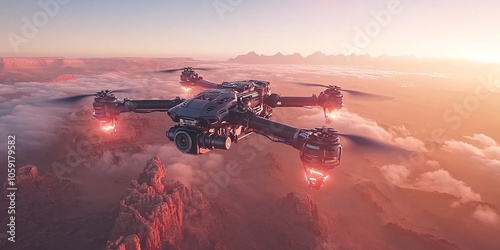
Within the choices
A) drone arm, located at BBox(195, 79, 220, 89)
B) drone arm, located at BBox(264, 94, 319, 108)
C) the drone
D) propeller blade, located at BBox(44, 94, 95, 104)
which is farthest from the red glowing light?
drone arm, located at BBox(264, 94, 319, 108)

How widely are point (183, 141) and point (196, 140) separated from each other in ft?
2.95

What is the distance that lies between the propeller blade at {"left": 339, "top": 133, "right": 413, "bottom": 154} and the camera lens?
7967mm

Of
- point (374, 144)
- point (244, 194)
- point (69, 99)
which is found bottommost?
point (244, 194)

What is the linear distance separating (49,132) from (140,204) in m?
106

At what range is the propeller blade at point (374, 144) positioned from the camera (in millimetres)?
9450

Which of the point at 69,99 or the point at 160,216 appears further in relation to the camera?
the point at 160,216

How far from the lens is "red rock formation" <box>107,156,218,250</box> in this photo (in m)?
46.8

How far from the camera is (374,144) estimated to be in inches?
394

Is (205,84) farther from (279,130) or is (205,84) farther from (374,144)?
(374,144)

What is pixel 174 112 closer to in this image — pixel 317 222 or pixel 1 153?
pixel 317 222

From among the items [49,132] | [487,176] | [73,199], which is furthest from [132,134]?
[487,176]

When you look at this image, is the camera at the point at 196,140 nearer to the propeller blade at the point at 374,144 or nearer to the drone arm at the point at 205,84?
the propeller blade at the point at 374,144

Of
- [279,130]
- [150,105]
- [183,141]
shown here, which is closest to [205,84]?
[150,105]

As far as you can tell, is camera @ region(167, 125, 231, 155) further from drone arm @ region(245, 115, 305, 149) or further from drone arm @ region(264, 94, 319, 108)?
drone arm @ region(264, 94, 319, 108)
